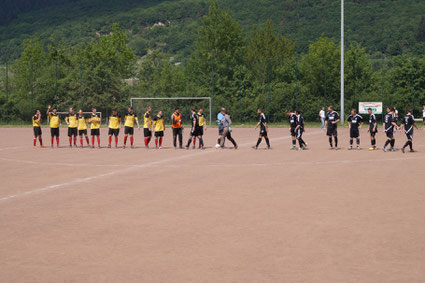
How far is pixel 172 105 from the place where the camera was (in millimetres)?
54094

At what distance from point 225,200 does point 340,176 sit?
17.1 ft

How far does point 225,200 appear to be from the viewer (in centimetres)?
1273

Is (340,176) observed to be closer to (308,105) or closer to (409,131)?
(409,131)

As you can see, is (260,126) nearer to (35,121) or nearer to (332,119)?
(332,119)

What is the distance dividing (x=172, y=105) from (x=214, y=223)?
44.2 m

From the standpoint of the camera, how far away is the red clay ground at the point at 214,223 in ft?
24.5

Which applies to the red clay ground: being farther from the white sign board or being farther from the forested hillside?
the forested hillside

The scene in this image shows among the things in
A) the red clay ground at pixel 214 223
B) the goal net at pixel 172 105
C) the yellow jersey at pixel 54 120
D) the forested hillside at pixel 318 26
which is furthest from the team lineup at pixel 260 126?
the forested hillside at pixel 318 26

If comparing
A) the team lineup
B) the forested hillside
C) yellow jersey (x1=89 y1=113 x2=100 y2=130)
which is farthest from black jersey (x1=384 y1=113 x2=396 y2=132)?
the forested hillside

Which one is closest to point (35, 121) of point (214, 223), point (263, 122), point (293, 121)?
point (263, 122)

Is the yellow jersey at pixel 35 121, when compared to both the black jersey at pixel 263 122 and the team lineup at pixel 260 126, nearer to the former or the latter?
the team lineup at pixel 260 126

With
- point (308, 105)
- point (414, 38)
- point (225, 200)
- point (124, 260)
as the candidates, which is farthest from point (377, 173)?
point (414, 38)

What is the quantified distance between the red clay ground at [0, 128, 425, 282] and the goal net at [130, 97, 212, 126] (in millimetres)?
33407

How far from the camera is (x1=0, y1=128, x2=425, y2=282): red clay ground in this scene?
7.47m
